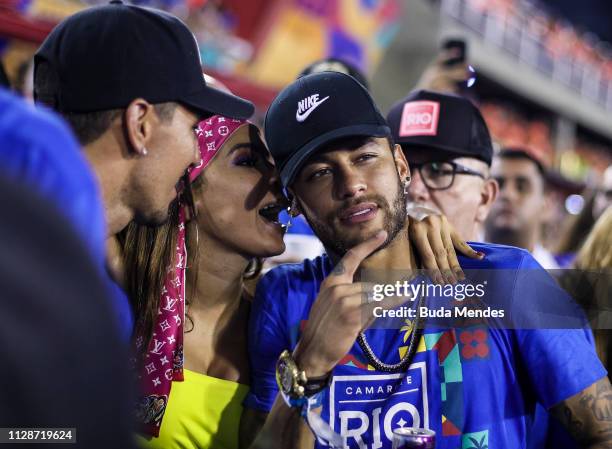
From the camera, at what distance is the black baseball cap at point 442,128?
2631 millimetres

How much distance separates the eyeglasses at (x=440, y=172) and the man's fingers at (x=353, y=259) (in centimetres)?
92

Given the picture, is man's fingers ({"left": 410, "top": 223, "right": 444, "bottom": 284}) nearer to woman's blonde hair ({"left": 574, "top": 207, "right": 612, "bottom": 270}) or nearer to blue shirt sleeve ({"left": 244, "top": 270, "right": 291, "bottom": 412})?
blue shirt sleeve ({"left": 244, "top": 270, "right": 291, "bottom": 412})

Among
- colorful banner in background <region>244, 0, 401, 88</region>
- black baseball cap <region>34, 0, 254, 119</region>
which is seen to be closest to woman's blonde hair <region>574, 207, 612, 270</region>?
black baseball cap <region>34, 0, 254, 119</region>

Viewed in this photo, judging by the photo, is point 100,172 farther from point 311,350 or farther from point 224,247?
point 224,247

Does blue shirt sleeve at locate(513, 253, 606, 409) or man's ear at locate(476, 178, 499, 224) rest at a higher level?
man's ear at locate(476, 178, 499, 224)

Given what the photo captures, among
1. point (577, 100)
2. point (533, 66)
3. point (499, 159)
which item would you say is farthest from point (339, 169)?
point (577, 100)

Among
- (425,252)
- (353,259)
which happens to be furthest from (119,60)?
(425,252)

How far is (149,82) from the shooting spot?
1515 mm

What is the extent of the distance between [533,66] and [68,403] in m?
18.2

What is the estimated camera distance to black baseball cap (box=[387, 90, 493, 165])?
104 inches

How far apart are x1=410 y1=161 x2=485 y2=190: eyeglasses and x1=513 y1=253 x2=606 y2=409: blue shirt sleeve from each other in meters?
0.92

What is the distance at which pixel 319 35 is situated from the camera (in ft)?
32.3

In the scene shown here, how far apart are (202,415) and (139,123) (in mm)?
878

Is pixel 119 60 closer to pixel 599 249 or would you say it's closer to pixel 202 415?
pixel 202 415
